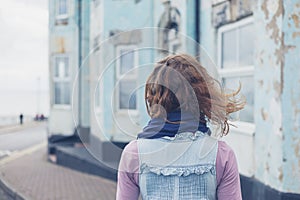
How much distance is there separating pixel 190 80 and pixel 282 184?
9.59 feet

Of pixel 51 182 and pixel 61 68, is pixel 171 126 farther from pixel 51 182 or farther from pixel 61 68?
pixel 61 68

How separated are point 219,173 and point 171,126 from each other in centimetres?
25

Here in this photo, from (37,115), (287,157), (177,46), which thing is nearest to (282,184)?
(287,157)

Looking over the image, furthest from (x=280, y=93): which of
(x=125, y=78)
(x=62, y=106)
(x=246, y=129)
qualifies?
(x=62, y=106)

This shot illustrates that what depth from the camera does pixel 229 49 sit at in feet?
18.9

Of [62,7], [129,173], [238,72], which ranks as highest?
[62,7]

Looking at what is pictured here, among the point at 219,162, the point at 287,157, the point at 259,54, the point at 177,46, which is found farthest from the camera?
the point at 177,46

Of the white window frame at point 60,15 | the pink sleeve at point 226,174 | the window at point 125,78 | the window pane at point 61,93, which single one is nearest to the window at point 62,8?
the white window frame at point 60,15

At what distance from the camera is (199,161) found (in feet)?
5.09

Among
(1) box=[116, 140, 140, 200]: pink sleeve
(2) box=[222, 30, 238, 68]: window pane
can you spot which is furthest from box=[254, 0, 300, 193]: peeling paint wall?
(1) box=[116, 140, 140, 200]: pink sleeve

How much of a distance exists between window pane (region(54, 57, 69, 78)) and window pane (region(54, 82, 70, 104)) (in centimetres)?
26

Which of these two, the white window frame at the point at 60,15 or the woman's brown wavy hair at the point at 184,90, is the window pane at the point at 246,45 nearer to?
the woman's brown wavy hair at the point at 184,90

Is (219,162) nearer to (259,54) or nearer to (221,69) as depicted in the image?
(259,54)

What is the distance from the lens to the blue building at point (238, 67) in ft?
12.7
